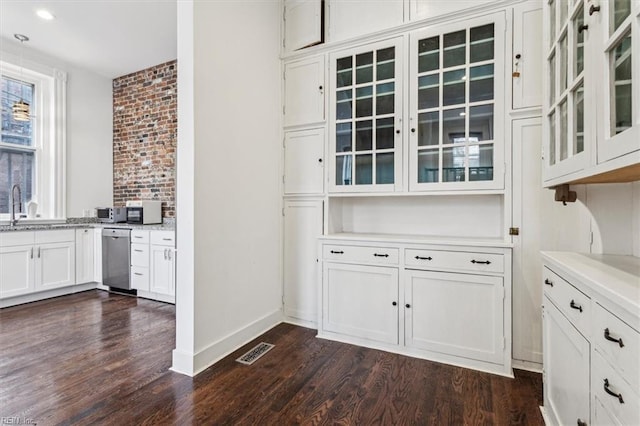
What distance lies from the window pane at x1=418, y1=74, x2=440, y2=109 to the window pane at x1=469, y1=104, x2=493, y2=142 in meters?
0.29

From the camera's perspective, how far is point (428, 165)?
102 inches

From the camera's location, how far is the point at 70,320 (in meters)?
3.24

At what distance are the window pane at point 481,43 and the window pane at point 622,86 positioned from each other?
146 centimetres

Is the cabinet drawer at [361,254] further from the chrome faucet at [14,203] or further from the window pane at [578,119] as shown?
the chrome faucet at [14,203]

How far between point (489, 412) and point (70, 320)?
378 centimetres

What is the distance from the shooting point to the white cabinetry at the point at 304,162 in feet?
9.95

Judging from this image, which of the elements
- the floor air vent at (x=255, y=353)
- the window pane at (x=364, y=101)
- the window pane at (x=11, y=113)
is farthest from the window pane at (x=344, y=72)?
the window pane at (x=11, y=113)

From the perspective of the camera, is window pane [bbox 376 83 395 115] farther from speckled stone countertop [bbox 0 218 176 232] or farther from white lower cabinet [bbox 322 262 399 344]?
speckled stone countertop [bbox 0 218 176 232]

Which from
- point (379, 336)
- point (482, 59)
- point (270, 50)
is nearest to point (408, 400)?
point (379, 336)

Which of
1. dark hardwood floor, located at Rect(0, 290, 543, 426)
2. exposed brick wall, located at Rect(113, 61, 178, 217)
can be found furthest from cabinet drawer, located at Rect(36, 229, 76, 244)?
dark hardwood floor, located at Rect(0, 290, 543, 426)

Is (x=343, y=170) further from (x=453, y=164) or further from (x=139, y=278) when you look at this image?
(x=139, y=278)

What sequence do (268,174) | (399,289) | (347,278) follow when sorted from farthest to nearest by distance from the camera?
(268,174) → (347,278) → (399,289)

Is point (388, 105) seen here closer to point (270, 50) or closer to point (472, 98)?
point (472, 98)

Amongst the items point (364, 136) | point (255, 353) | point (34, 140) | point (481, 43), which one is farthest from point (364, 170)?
point (34, 140)
